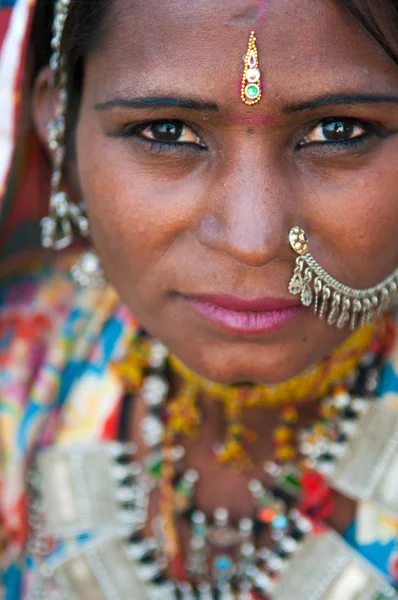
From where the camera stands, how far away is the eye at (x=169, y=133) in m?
1.29

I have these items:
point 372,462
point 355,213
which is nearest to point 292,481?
point 372,462

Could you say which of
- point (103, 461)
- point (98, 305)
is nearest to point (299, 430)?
point (103, 461)

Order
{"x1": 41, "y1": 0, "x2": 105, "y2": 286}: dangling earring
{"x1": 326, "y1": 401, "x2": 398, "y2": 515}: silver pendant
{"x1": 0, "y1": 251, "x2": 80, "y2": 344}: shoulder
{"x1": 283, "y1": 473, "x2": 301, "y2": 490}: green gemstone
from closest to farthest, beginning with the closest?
{"x1": 41, "y1": 0, "x2": 105, "y2": 286}: dangling earring
{"x1": 326, "y1": 401, "x2": 398, "y2": 515}: silver pendant
{"x1": 283, "y1": 473, "x2": 301, "y2": 490}: green gemstone
{"x1": 0, "y1": 251, "x2": 80, "y2": 344}: shoulder

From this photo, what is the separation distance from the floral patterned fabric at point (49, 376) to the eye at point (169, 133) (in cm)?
62

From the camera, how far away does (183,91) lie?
1.21 meters

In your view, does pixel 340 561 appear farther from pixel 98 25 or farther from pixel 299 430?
Answer: pixel 98 25

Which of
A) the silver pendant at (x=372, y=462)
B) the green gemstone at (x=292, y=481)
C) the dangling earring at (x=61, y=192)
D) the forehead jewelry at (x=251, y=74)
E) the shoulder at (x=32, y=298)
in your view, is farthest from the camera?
the shoulder at (x=32, y=298)

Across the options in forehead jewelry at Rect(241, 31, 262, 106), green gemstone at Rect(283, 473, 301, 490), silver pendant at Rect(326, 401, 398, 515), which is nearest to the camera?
forehead jewelry at Rect(241, 31, 262, 106)

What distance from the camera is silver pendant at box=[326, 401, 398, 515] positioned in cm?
157

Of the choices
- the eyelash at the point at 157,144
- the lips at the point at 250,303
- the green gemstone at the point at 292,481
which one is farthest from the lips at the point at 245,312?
the green gemstone at the point at 292,481

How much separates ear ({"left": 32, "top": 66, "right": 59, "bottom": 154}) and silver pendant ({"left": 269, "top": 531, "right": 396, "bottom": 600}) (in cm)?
105

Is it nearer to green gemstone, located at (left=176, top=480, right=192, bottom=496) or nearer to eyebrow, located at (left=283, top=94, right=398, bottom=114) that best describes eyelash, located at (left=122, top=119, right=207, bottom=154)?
eyebrow, located at (left=283, top=94, right=398, bottom=114)

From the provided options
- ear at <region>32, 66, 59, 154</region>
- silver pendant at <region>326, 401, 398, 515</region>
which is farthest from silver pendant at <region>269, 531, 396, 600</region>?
ear at <region>32, 66, 59, 154</region>

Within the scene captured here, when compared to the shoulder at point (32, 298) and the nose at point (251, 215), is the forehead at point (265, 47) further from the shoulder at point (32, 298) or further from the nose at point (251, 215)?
the shoulder at point (32, 298)
